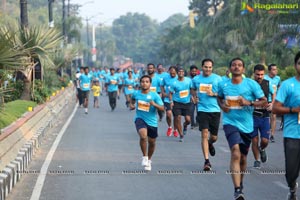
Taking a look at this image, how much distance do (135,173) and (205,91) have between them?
2.14m

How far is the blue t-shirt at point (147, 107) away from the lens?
42.4ft

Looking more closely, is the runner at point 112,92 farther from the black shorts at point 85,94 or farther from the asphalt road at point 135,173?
the asphalt road at point 135,173

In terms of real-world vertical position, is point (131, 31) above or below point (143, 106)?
above

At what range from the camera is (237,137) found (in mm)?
10094

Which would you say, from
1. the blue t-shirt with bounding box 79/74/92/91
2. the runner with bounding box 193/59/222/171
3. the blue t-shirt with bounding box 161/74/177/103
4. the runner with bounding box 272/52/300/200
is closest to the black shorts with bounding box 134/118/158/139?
the runner with bounding box 193/59/222/171

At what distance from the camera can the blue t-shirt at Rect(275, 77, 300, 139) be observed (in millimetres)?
8666

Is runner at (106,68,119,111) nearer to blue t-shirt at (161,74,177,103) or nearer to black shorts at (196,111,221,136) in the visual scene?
blue t-shirt at (161,74,177,103)

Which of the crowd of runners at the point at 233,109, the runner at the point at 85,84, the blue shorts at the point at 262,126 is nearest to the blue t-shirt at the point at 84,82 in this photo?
the runner at the point at 85,84

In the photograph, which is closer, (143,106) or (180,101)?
(143,106)

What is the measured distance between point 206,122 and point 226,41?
125ft

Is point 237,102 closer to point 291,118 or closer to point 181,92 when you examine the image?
point 291,118

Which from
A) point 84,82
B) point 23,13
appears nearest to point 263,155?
point 23,13

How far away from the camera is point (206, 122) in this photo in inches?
534

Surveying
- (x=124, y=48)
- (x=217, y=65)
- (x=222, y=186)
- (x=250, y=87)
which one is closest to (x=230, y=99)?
(x=250, y=87)
